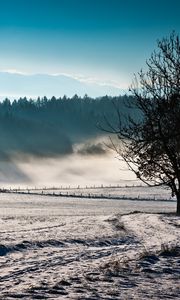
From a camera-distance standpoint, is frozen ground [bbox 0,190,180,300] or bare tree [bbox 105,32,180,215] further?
bare tree [bbox 105,32,180,215]

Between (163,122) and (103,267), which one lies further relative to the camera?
Result: (163,122)

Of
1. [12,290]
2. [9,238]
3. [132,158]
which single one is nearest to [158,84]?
[132,158]

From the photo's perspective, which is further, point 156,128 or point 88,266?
point 156,128

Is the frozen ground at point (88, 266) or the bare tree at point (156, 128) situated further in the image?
the bare tree at point (156, 128)

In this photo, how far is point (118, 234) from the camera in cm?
1688

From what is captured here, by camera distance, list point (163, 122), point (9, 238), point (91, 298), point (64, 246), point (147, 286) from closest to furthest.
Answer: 1. point (91, 298)
2. point (147, 286)
3. point (64, 246)
4. point (9, 238)
5. point (163, 122)

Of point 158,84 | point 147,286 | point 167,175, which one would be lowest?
point 147,286

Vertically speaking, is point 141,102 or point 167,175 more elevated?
point 141,102

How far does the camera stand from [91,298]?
699cm

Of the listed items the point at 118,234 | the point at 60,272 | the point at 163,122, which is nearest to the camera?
the point at 60,272

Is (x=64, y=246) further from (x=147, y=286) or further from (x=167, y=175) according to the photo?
(x=167, y=175)

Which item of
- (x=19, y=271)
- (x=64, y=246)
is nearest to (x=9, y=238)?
(x=64, y=246)

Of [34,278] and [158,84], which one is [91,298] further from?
[158,84]

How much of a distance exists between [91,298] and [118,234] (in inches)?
392
